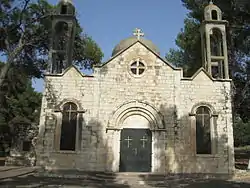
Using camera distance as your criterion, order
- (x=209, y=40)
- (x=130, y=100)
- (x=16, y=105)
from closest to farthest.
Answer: (x=130, y=100) < (x=209, y=40) < (x=16, y=105)

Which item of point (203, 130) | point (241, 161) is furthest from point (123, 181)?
point (241, 161)

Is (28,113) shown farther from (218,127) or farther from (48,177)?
(218,127)

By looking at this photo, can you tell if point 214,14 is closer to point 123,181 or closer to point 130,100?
point 130,100

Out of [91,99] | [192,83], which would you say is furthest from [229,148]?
[91,99]

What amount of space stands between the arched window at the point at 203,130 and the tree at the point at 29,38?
11874 millimetres

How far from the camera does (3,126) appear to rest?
3025 centimetres

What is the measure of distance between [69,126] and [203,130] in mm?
7189

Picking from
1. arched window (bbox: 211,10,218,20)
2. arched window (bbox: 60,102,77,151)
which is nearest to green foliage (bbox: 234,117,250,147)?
arched window (bbox: 211,10,218,20)

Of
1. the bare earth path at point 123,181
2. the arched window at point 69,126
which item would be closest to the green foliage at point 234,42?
the bare earth path at point 123,181

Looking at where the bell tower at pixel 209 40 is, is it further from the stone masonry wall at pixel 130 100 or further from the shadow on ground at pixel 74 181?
the shadow on ground at pixel 74 181

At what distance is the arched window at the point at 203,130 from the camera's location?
1505 cm

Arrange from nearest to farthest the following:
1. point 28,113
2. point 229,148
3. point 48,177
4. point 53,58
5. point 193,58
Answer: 1. point 48,177
2. point 229,148
3. point 53,58
4. point 193,58
5. point 28,113

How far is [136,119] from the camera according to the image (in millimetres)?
15203

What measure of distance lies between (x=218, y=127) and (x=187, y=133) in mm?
1713
